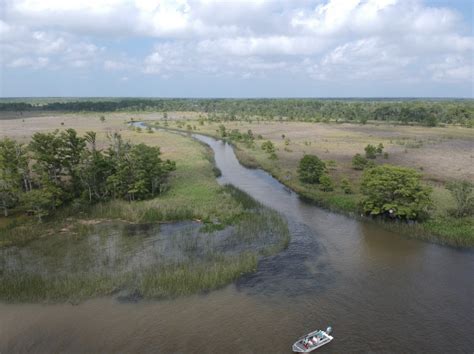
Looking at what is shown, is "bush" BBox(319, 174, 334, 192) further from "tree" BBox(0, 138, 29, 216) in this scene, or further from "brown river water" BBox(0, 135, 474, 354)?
"tree" BBox(0, 138, 29, 216)

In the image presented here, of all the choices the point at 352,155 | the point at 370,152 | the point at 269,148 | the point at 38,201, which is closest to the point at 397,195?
the point at 370,152

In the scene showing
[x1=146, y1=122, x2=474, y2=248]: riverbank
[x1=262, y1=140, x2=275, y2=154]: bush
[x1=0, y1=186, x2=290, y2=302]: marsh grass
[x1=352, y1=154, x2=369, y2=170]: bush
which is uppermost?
[x1=262, y1=140, x2=275, y2=154]: bush

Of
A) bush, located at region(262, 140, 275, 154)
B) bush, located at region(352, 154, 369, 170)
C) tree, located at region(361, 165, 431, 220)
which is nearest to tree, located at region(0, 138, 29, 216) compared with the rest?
tree, located at region(361, 165, 431, 220)

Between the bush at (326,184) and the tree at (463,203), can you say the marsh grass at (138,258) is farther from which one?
the tree at (463,203)

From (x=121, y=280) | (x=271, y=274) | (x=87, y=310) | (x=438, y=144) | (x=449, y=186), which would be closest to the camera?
(x=87, y=310)

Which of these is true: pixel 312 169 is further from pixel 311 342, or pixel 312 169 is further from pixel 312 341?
pixel 311 342

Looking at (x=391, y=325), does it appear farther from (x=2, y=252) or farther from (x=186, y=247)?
(x=2, y=252)

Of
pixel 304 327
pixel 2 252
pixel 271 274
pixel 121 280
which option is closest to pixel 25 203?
pixel 2 252
